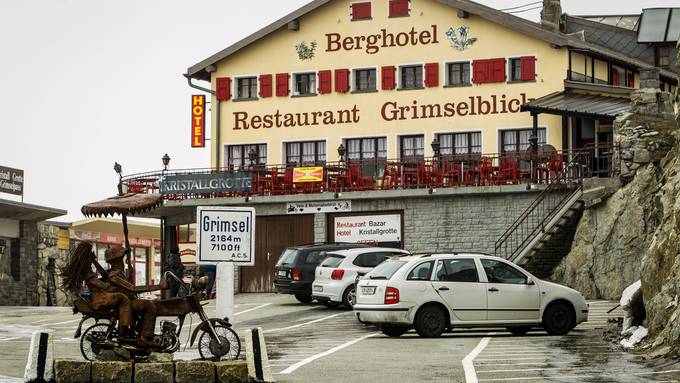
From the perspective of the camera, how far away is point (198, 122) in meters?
54.7

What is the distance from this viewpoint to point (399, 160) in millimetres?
51438

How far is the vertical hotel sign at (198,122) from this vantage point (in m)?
54.5

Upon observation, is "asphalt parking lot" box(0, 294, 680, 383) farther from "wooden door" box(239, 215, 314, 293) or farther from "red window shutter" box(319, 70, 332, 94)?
"red window shutter" box(319, 70, 332, 94)

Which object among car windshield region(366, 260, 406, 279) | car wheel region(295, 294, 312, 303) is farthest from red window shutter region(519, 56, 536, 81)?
car windshield region(366, 260, 406, 279)

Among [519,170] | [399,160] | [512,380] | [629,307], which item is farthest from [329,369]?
[399,160]

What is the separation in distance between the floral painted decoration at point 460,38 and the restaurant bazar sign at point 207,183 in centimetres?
933

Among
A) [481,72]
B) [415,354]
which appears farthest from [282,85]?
[415,354]

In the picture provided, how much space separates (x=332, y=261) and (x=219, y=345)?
648 inches

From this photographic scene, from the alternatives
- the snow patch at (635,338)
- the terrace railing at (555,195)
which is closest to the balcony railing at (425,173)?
the terrace railing at (555,195)

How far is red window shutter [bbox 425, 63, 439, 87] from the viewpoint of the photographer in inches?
2053

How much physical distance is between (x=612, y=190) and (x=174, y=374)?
1019 inches

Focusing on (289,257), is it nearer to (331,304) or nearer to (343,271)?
(331,304)

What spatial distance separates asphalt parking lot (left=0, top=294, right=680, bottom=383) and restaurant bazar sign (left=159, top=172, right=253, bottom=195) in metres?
15.5

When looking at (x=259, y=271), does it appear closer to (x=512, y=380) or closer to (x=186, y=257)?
(x=186, y=257)
